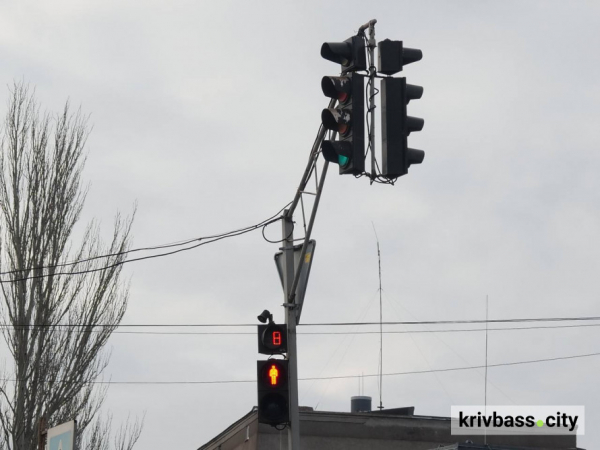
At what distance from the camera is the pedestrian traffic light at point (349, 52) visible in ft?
32.2

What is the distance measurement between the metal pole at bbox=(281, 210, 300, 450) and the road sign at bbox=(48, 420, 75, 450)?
15.2 ft

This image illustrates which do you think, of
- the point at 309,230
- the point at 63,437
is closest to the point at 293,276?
the point at 309,230

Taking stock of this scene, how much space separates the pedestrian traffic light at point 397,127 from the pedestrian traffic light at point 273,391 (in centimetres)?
430

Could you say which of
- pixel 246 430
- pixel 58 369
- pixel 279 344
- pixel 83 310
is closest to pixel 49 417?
pixel 58 369

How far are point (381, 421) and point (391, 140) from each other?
18.3 meters

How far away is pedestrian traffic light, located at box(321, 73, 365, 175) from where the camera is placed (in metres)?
9.42

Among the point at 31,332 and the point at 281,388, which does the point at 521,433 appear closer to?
the point at 31,332

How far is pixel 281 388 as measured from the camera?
12.6 m

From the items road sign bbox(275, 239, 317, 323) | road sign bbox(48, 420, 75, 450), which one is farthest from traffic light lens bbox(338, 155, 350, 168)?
road sign bbox(275, 239, 317, 323)

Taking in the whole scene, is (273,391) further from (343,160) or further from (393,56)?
(393,56)

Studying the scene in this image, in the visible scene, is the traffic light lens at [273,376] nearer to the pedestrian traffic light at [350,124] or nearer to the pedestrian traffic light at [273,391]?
the pedestrian traffic light at [273,391]

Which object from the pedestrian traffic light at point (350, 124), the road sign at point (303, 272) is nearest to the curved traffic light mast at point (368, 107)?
the pedestrian traffic light at point (350, 124)

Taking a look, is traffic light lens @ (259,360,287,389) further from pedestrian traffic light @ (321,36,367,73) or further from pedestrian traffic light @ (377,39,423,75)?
pedestrian traffic light @ (377,39,423,75)

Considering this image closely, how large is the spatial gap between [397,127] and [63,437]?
13.9 feet
